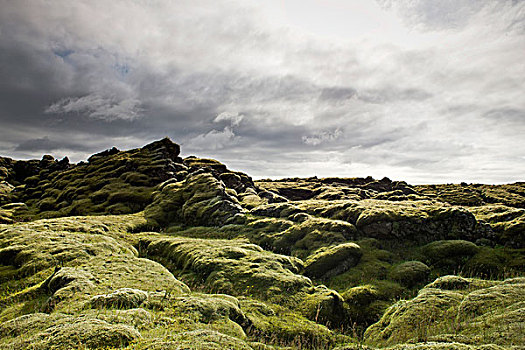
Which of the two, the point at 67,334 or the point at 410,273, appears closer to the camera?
the point at 67,334

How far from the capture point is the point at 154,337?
12281 millimetres

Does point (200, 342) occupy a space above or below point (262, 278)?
above

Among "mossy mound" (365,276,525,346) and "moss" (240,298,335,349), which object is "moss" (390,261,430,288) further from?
"moss" (240,298,335,349)

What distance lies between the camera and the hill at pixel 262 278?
44.3 ft

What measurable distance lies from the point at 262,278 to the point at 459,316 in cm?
1725

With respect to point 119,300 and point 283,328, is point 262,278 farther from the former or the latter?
point 119,300

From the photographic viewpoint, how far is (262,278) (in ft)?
95.8

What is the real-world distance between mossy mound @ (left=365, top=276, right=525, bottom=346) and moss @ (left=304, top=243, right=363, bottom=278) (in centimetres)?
1363

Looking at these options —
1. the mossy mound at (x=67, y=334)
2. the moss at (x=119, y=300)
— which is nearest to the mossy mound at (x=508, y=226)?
the moss at (x=119, y=300)

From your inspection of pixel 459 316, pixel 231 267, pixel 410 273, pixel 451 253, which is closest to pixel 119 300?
pixel 231 267

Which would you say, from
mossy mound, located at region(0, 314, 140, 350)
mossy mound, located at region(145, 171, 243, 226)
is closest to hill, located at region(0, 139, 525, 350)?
mossy mound, located at region(0, 314, 140, 350)

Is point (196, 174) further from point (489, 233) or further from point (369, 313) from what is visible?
point (489, 233)

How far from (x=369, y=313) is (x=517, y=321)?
1598 centimetres

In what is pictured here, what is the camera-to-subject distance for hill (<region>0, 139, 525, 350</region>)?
13.5 meters
